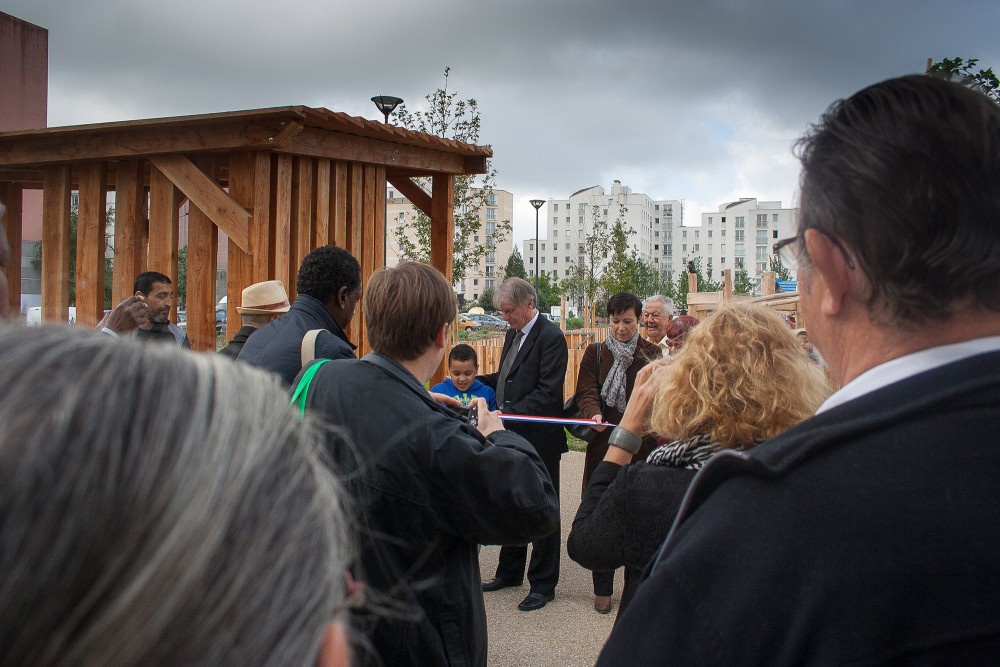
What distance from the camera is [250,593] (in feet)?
1.99

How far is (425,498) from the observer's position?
229 centimetres

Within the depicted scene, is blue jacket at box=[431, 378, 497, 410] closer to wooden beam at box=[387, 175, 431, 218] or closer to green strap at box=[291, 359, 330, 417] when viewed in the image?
wooden beam at box=[387, 175, 431, 218]

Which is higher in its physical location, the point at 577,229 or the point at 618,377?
the point at 577,229

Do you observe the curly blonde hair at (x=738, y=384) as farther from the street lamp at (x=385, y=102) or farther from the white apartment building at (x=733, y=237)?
the white apartment building at (x=733, y=237)

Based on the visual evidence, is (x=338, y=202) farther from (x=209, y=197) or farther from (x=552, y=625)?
(x=552, y=625)

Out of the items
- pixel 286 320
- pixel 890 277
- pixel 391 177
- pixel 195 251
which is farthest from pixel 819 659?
pixel 391 177

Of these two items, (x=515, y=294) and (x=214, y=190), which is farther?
(x=515, y=294)

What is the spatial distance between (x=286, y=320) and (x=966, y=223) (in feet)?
10.3

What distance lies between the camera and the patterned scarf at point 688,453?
221cm

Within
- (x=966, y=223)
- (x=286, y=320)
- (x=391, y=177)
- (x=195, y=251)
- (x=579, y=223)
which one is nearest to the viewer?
(x=966, y=223)

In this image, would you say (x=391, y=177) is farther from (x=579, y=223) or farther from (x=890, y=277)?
(x=579, y=223)

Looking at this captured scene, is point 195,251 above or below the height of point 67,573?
above

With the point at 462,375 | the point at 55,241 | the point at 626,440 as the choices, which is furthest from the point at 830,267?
the point at 55,241

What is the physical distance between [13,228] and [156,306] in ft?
12.7
